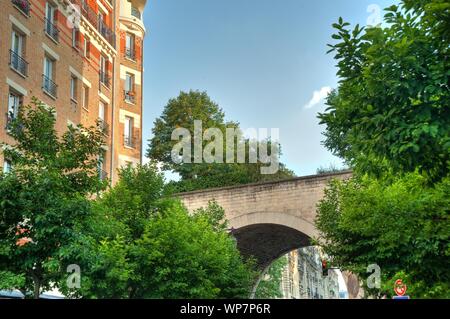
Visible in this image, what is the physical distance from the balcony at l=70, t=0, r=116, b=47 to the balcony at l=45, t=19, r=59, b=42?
8.11 feet

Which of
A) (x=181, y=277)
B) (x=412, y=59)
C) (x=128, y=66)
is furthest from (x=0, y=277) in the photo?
(x=128, y=66)

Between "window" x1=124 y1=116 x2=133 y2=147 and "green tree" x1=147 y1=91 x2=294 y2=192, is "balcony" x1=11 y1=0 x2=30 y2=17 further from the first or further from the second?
"green tree" x1=147 y1=91 x2=294 y2=192

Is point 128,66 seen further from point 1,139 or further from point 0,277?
point 0,277

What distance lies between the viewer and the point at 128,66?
117 feet

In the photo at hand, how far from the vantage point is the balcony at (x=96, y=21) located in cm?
2926

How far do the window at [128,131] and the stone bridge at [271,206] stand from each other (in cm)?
485

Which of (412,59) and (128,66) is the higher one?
(128,66)

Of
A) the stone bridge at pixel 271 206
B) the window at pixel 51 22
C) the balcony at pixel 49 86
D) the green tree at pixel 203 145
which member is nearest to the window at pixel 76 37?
the window at pixel 51 22

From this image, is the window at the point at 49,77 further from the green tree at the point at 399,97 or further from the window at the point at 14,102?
the green tree at the point at 399,97

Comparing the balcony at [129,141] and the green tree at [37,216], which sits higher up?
the balcony at [129,141]

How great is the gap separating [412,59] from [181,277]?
1181 cm

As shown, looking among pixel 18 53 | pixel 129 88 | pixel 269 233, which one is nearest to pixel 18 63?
pixel 18 53

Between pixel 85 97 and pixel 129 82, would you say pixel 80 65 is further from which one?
pixel 129 82

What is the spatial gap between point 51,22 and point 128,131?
9846mm
